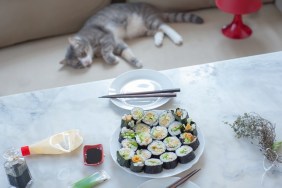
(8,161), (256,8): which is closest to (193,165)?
(8,161)

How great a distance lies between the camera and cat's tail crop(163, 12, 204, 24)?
2064 mm

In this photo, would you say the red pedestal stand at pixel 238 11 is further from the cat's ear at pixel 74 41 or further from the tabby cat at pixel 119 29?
the cat's ear at pixel 74 41

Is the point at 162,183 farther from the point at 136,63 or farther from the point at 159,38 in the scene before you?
the point at 159,38

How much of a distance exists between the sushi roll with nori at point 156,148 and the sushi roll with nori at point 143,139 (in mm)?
12

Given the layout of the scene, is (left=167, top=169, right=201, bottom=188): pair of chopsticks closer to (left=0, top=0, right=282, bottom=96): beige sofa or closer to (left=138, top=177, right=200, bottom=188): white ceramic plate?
(left=138, top=177, right=200, bottom=188): white ceramic plate

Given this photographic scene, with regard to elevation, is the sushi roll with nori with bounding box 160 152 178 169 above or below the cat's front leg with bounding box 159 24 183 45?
above

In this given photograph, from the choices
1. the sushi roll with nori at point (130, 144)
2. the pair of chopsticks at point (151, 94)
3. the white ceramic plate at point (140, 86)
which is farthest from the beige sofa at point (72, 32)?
the sushi roll with nori at point (130, 144)

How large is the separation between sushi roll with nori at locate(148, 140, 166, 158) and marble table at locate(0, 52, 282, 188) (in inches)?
3.4

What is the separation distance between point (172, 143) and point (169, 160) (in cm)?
6

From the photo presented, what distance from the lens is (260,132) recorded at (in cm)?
117

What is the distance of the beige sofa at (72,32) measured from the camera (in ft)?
5.94

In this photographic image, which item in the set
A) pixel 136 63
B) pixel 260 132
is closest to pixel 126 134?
pixel 260 132

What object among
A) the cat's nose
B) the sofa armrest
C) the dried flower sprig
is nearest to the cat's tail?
the sofa armrest

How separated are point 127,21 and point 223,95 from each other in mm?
969
